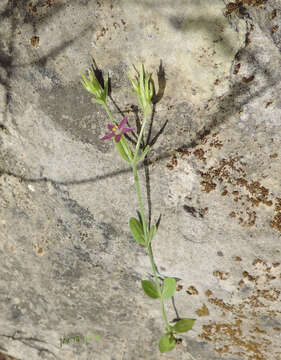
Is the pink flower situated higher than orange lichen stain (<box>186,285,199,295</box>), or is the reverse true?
the pink flower

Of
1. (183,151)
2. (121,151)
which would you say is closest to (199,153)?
(183,151)

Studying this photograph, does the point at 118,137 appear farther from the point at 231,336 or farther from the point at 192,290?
the point at 231,336

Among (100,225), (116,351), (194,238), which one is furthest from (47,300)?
(194,238)

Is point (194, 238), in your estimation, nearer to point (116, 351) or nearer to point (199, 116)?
point (199, 116)

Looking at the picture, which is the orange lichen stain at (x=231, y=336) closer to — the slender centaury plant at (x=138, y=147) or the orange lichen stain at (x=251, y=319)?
the orange lichen stain at (x=251, y=319)

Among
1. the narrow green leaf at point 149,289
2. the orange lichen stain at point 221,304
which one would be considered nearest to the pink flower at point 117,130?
the narrow green leaf at point 149,289

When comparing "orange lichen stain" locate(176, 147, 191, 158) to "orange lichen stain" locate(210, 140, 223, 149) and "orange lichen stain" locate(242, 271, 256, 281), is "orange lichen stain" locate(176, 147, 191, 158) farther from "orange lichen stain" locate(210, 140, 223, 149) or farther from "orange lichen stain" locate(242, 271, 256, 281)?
"orange lichen stain" locate(242, 271, 256, 281)

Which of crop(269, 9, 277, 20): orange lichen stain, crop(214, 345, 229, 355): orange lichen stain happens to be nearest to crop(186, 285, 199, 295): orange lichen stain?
crop(214, 345, 229, 355): orange lichen stain

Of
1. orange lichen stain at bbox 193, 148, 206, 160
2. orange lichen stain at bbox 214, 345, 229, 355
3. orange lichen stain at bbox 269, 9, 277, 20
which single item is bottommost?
orange lichen stain at bbox 214, 345, 229, 355
